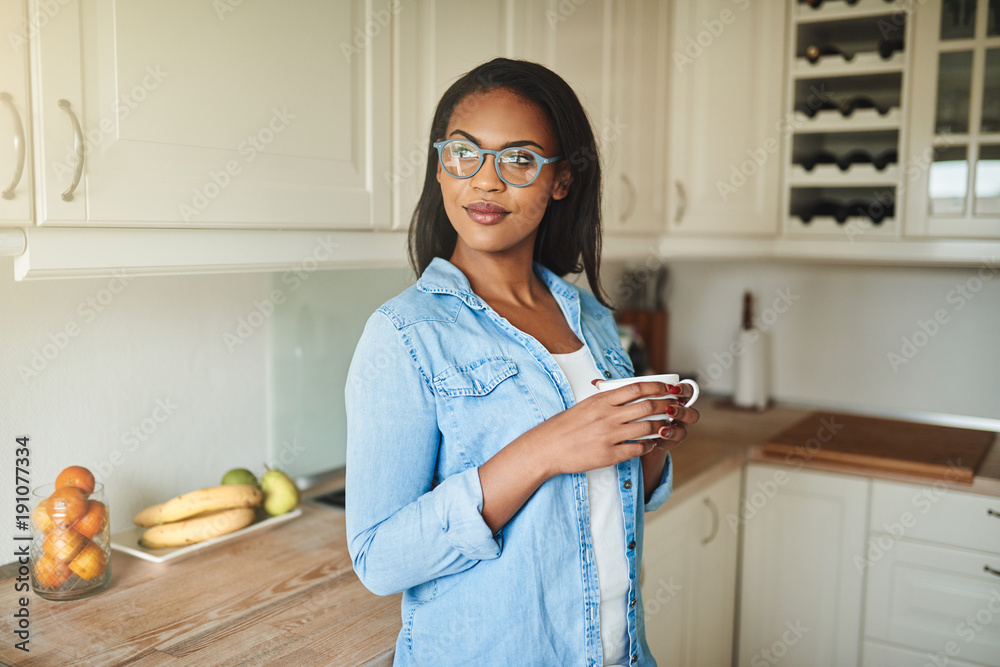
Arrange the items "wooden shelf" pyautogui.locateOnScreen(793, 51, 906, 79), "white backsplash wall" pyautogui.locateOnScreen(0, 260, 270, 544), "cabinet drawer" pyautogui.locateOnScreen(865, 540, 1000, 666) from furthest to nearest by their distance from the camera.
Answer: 1. "wooden shelf" pyautogui.locateOnScreen(793, 51, 906, 79)
2. "cabinet drawer" pyautogui.locateOnScreen(865, 540, 1000, 666)
3. "white backsplash wall" pyautogui.locateOnScreen(0, 260, 270, 544)

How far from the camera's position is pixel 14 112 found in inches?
36.0

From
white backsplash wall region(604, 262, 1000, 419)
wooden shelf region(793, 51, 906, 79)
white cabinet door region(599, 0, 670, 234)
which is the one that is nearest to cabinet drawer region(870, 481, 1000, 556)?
white backsplash wall region(604, 262, 1000, 419)

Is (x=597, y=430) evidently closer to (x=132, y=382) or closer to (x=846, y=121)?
(x=132, y=382)

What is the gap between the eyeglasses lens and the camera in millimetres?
1032

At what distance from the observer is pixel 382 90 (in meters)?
1.43

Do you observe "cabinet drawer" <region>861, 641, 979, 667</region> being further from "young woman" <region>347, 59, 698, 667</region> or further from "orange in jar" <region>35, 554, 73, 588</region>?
"orange in jar" <region>35, 554, 73, 588</region>

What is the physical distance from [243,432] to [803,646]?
5.14 ft

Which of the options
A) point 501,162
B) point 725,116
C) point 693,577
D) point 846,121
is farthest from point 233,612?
point 846,121

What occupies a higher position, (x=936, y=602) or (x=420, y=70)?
(x=420, y=70)

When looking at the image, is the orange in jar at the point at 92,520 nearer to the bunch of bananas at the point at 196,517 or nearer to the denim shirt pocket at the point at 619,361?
the bunch of bananas at the point at 196,517

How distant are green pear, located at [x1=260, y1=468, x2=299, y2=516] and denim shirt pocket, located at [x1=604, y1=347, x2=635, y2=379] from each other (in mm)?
725

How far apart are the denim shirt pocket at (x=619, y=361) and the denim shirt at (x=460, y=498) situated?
17cm

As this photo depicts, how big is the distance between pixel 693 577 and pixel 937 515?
0.61 meters

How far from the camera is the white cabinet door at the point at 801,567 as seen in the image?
2.14m
